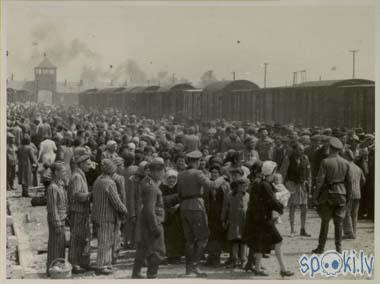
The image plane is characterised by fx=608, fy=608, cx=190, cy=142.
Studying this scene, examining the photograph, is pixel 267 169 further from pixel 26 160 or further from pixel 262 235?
pixel 26 160

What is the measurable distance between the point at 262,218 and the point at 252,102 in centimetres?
1055

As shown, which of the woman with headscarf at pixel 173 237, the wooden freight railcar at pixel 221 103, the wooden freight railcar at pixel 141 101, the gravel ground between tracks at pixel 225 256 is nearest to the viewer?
the gravel ground between tracks at pixel 225 256

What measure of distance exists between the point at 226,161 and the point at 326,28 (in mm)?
2304

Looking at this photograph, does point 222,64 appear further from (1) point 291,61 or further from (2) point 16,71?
(2) point 16,71

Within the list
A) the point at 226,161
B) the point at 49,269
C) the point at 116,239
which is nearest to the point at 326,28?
the point at 226,161

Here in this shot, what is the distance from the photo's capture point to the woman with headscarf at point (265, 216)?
6.72 m

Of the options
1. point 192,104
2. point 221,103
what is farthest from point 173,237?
point 192,104

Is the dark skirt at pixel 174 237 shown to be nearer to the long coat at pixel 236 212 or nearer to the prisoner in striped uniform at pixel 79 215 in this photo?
the long coat at pixel 236 212

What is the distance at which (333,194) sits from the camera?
7.59 meters

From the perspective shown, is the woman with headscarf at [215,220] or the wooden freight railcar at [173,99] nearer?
the woman with headscarf at [215,220]

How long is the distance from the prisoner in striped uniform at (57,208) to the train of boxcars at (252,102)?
19.1 feet

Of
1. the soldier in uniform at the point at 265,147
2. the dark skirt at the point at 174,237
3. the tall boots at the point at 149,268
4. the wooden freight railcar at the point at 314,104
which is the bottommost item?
the tall boots at the point at 149,268

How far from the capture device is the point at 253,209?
688cm

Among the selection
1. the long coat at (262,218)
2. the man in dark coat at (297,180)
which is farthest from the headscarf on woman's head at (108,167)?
the man in dark coat at (297,180)
